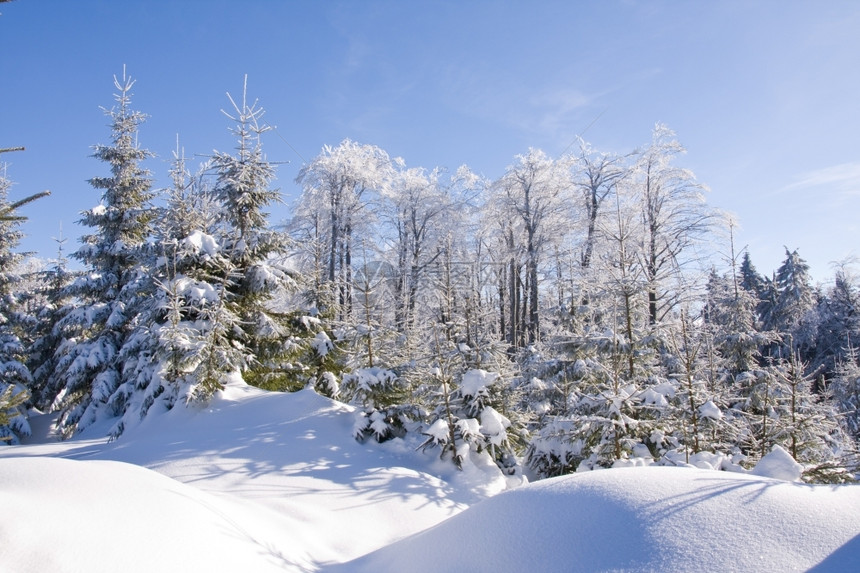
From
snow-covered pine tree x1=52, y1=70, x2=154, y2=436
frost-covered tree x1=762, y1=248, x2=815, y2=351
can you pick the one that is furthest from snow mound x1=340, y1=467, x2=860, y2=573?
frost-covered tree x1=762, y1=248, x2=815, y2=351

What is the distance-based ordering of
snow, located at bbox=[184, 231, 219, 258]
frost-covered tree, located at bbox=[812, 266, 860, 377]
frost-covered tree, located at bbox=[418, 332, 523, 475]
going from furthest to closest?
frost-covered tree, located at bbox=[812, 266, 860, 377], snow, located at bbox=[184, 231, 219, 258], frost-covered tree, located at bbox=[418, 332, 523, 475]

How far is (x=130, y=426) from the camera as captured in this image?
413 inches

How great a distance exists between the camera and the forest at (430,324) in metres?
8.12

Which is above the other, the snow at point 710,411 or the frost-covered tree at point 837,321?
the frost-covered tree at point 837,321

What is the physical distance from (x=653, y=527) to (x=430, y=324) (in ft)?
21.0

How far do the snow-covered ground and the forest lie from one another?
99cm

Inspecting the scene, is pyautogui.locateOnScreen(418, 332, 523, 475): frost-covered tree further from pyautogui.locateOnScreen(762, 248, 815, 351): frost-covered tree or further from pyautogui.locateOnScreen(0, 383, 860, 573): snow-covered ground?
pyautogui.locateOnScreen(762, 248, 815, 351): frost-covered tree

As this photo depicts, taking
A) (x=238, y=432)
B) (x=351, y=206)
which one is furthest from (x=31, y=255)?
(x=238, y=432)

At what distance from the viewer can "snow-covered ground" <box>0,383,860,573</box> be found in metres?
2.95

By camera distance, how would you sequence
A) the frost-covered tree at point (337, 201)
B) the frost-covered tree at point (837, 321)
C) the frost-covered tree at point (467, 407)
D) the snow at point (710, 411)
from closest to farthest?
the snow at point (710, 411), the frost-covered tree at point (467, 407), the frost-covered tree at point (337, 201), the frost-covered tree at point (837, 321)

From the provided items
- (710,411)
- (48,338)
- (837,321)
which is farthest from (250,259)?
(837,321)

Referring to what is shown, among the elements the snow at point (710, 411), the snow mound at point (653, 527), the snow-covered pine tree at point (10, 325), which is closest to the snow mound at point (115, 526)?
the snow mound at point (653, 527)

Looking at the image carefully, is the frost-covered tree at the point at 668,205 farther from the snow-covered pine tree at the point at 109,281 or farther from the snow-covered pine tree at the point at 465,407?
the snow-covered pine tree at the point at 109,281

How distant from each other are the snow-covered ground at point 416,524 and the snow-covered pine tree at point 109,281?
11.4 m
